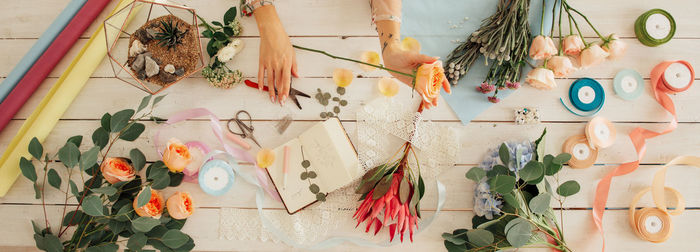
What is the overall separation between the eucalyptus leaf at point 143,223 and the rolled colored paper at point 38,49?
727mm

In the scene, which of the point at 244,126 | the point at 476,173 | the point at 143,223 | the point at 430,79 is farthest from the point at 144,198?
the point at 476,173

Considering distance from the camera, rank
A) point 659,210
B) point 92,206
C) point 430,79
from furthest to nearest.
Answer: point 659,210, point 92,206, point 430,79

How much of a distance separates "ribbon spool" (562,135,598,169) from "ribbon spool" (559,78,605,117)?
0.31ft

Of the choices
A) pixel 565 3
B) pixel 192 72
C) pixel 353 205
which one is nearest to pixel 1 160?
pixel 192 72

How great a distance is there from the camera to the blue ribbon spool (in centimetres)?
134

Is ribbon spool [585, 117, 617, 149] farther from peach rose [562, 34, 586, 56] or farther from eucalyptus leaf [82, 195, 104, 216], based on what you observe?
eucalyptus leaf [82, 195, 104, 216]

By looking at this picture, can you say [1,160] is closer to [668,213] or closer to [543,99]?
[543,99]

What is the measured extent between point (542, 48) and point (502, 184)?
476 mm

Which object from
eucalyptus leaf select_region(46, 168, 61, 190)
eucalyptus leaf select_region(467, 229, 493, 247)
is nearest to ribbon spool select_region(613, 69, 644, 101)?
eucalyptus leaf select_region(467, 229, 493, 247)

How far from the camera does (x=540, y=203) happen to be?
46.8 inches

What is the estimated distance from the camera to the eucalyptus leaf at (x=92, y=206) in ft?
3.73

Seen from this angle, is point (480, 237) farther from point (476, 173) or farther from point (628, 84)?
point (628, 84)

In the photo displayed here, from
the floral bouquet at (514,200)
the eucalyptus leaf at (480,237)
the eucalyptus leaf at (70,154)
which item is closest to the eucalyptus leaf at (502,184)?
the floral bouquet at (514,200)

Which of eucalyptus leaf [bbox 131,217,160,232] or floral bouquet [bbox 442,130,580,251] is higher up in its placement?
floral bouquet [bbox 442,130,580,251]
